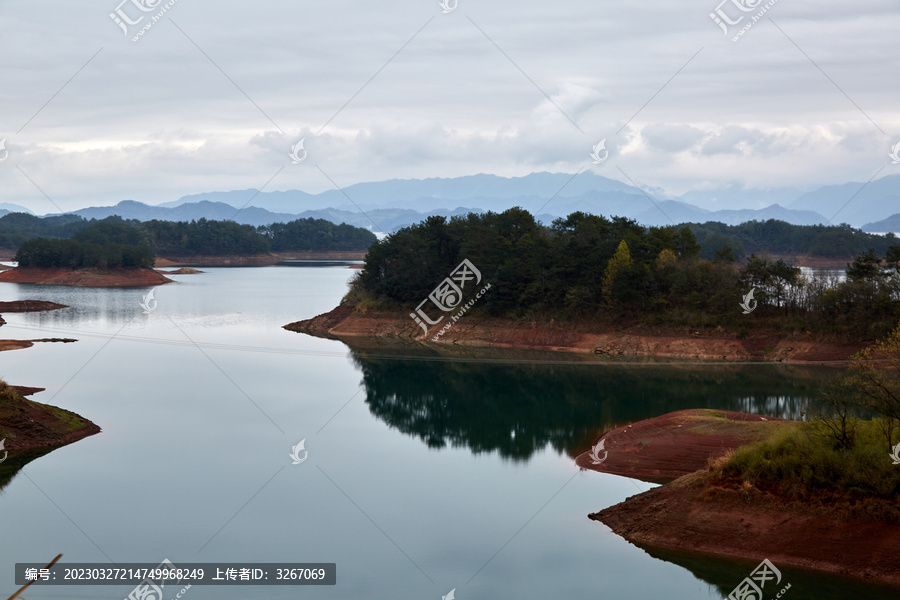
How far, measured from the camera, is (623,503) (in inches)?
731

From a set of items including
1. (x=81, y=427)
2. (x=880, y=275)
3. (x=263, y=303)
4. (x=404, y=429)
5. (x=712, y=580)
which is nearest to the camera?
(x=712, y=580)

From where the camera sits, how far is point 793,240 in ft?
325

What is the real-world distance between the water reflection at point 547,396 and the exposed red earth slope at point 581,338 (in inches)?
61.8

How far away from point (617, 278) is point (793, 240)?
6446cm

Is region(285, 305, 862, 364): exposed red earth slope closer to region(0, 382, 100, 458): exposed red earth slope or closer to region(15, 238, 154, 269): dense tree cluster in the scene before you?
region(0, 382, 100, 458): exposed red earth slope

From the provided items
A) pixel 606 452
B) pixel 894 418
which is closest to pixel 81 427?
pixel 606 452

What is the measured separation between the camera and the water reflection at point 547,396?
27.0 m

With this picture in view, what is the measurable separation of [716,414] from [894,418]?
906 centimetres

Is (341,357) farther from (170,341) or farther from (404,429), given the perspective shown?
(404,429)
